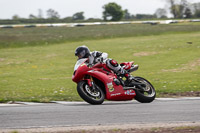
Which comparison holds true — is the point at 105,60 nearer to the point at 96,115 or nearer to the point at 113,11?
the point at 96,115

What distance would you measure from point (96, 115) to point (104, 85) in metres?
1.91

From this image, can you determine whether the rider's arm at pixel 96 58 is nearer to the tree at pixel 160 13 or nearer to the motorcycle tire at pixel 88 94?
the motorcycle tire at pixel 88 94

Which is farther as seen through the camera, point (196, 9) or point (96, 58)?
point (196, 9)

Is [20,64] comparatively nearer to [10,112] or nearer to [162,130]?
[10,112]

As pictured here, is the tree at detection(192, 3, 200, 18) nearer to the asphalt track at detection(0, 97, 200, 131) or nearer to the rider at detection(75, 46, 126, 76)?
the rider at detection(75, 46, 126, 76)

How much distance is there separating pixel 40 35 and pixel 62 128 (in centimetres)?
4053

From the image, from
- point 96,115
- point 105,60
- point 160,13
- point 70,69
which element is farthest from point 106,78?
point 160,13

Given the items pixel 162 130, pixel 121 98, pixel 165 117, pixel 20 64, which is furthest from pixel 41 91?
pixel 20 64

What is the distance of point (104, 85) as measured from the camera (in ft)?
30.1

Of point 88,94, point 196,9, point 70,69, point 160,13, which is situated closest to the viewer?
point 88,94

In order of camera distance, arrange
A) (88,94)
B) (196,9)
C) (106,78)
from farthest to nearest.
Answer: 1. (196,9)
2. (106,78)
3. (88,94)

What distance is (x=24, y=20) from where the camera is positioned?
283ft

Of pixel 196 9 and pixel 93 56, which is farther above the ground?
pixel 93 56

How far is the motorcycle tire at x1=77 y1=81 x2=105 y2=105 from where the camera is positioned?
8.68 metres
